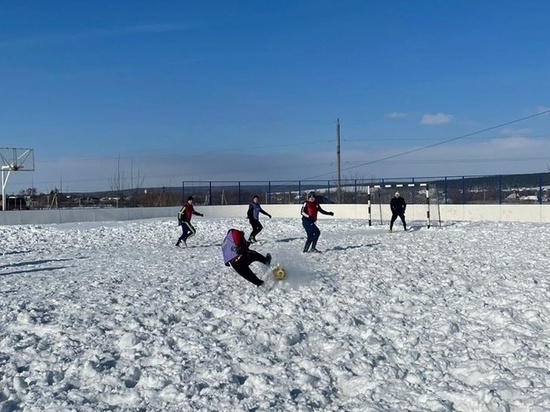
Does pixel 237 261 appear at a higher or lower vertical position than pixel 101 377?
higher

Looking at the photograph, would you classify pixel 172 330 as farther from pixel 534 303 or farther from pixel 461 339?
pixel 534 303

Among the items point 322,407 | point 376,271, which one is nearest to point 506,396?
point 322,407

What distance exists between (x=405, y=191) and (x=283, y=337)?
32.2 meters

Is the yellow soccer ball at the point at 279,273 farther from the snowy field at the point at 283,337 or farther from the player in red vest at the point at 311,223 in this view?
the player in red vest at the point at 311,223

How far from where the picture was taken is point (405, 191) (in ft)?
129

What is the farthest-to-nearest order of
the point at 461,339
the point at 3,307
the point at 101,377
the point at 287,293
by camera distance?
the point at 287,293, the point at 3,307, the point at 461,339, the point at 101,377

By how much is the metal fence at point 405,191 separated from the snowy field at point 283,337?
63.3 ft

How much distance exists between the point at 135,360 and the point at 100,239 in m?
17.6

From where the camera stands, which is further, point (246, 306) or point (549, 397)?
point (246, 306)

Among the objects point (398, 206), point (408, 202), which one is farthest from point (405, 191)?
point (398, 206)

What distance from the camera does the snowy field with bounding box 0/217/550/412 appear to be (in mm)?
6340

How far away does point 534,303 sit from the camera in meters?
9.70

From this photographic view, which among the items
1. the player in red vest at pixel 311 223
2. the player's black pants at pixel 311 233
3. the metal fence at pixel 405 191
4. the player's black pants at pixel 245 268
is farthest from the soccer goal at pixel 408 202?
the player's black pants at pixel 245 268

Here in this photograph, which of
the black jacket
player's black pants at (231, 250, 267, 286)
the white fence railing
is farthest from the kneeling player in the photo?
the white fence railing
